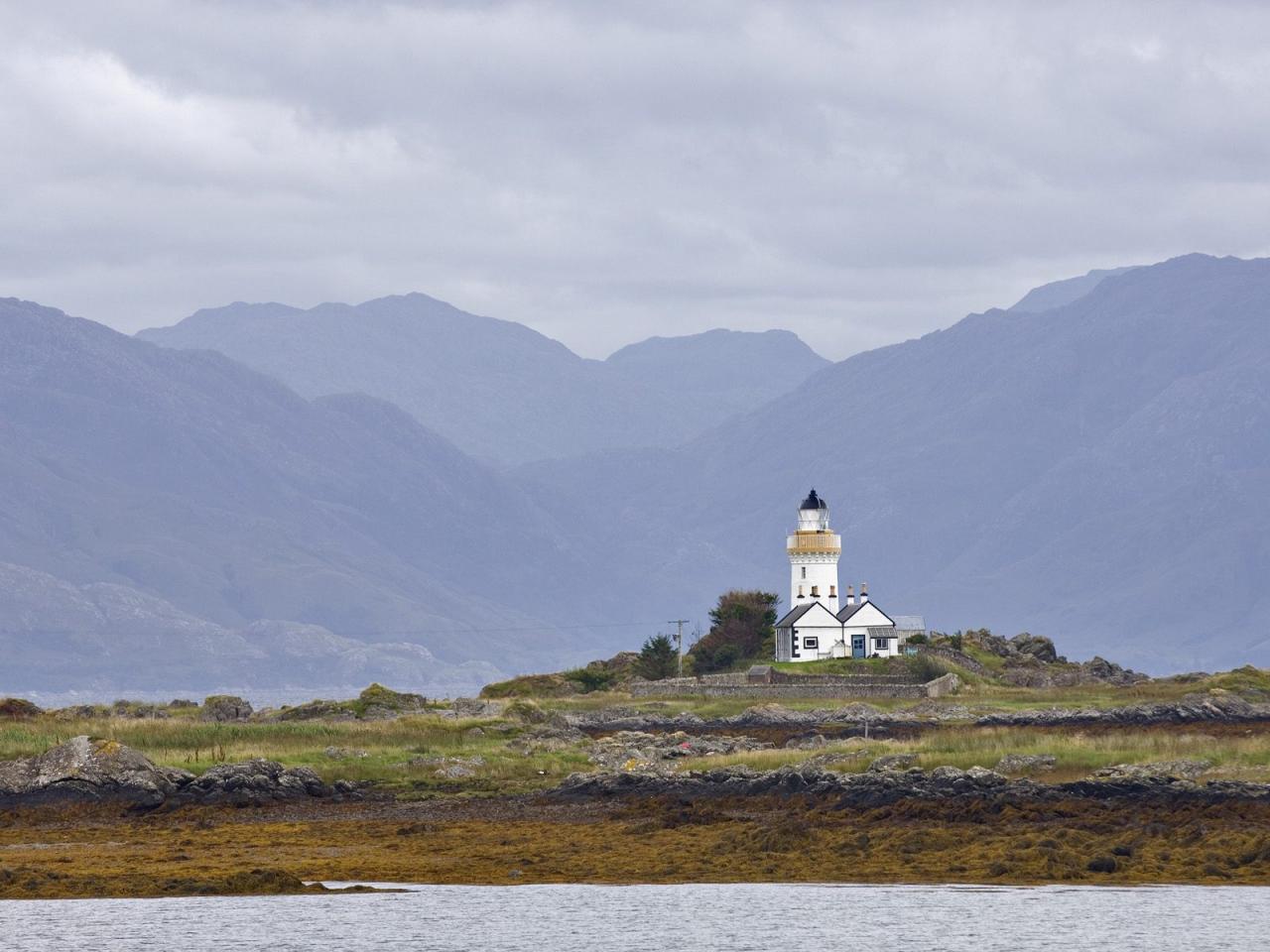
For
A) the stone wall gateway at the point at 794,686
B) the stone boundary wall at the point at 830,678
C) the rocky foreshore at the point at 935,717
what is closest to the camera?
the rocky foreshore at the point at 935,717

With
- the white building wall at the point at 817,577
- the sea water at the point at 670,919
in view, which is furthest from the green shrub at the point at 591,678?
the sea water at the point at 670,919

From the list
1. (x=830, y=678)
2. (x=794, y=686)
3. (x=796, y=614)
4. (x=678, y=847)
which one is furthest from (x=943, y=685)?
(x=678, y=847)

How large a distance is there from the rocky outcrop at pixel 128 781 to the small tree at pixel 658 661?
6134 cm

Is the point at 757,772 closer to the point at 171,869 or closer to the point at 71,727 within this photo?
the point at 171,869

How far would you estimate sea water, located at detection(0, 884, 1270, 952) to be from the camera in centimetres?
4003

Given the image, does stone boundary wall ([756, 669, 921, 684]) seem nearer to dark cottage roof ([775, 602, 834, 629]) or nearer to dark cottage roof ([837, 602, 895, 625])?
dark cottage roof ([775, 602, 834, 629])

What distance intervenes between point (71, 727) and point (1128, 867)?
3841cm

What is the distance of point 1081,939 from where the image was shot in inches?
1567

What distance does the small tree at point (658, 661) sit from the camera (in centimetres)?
12238

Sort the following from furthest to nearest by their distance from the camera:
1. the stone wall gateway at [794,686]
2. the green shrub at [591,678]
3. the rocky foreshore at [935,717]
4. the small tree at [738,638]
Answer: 1. the small tree at [738,638]
2. the green shrub at [591,678]
3. the stone wall gateway at [794,686]
4. the rocky foreshore at [935,717]

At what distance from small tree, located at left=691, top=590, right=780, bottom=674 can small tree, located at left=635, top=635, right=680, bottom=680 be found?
1.50 m

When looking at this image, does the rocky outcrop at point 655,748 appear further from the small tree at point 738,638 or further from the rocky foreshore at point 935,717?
the small tree at point 738,638

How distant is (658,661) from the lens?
405ft

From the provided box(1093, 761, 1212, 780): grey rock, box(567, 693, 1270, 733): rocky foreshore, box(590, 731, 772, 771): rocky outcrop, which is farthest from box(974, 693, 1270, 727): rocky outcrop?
box(1093, 761, 1212, 780): grey rock
